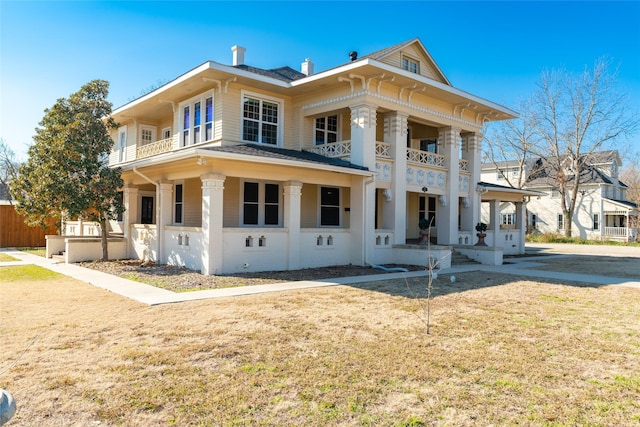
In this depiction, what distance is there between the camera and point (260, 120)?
1705 centimetres

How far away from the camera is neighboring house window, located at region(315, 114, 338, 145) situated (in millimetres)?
18312

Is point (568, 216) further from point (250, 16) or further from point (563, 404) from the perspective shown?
point (563, 404)

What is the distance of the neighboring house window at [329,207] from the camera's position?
17.9 meters

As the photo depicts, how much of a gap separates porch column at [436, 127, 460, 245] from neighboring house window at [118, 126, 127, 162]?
16.2m

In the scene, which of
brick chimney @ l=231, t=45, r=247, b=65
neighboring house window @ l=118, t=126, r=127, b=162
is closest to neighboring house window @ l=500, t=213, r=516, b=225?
brick chimney @ l=231, t=45, r=247, b=65

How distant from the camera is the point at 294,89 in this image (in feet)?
56.1

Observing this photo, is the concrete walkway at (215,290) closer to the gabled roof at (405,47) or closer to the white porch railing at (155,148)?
the white porch railing at (155,148)

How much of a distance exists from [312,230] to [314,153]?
3734mm

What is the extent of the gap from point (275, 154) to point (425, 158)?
25.0 feet

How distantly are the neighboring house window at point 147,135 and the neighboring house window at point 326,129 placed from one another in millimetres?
9434

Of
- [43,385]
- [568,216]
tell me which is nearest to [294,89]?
[43,385]

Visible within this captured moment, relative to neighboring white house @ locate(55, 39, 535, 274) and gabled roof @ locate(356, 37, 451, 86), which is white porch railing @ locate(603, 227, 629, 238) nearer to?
neighboring white house @ locate(55, 39, 535, 274)

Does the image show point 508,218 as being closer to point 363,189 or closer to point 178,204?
point 363,189

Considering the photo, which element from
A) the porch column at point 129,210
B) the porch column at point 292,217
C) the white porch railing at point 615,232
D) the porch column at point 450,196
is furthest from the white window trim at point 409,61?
the white porch railing at point 615,232
